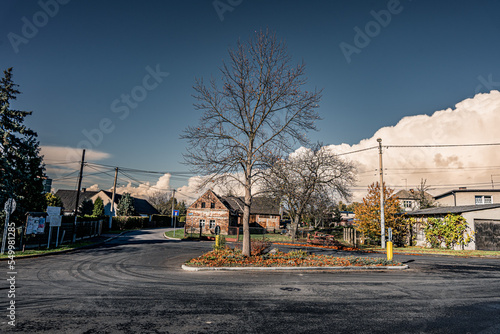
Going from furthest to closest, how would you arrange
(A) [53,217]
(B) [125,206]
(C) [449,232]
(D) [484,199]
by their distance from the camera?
(B) [125,206]
(D) [484,199]
(C) [449,232]
(A) [53,217]

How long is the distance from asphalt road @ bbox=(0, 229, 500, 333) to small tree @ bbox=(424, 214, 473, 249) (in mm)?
13507

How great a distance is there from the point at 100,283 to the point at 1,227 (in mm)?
12443

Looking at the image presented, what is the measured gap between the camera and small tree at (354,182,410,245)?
2652 cm

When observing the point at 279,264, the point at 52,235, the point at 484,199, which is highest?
the point at 484,199

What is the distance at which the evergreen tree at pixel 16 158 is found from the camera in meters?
18.4

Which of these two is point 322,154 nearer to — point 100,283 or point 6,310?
point 100,283

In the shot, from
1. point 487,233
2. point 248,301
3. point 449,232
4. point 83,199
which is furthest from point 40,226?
point 83,199

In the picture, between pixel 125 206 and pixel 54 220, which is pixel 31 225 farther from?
pixel 125 206

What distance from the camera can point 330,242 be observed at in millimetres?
24766

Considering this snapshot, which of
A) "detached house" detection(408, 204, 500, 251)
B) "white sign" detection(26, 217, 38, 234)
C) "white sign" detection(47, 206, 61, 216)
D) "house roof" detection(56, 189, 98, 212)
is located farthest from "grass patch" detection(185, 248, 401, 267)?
"house roof" detection(56, 189, 98, 212)

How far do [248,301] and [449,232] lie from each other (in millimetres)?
23982

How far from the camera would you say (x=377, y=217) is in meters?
26.4

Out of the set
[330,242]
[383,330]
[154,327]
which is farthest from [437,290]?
[330,242]

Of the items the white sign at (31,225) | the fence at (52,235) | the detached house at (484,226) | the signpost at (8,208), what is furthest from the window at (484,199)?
the signpost at (8,208)
